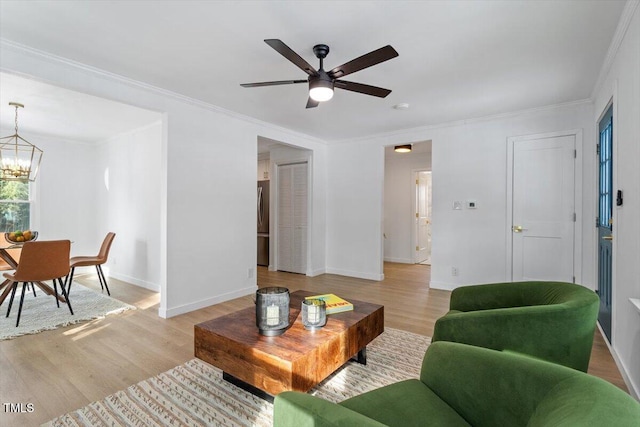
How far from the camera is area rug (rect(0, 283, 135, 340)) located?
317cm

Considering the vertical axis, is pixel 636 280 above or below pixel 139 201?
below

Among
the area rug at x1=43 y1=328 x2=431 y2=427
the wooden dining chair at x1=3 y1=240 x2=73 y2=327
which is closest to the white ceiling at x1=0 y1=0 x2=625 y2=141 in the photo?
the wooden dining chair at x1=3 y1=240 x2=73 y2=327

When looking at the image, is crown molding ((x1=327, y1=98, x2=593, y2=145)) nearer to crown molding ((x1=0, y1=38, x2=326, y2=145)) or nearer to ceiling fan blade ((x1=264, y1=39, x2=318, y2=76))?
crown molding ((x1=0, y1=38, x2=326, y2=145))

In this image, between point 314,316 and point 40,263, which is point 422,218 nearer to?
point 314,316

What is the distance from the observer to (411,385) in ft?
4.50

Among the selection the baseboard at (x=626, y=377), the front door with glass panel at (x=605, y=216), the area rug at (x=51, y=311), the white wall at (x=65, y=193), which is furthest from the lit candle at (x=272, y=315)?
the white wall at (x=65, y=193)

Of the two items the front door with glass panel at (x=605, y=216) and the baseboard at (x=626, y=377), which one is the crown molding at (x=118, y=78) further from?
the baseboard at (x=626, y=377)

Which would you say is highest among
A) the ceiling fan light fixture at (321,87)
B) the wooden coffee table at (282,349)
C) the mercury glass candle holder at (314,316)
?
the ceiling fan light fixture at (321,87)

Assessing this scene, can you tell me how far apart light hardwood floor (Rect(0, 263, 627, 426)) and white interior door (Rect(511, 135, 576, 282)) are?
1.11 meters

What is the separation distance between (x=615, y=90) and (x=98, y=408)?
4.29m

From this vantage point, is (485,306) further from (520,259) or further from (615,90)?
(520,259)

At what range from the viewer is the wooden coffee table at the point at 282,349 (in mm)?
1686

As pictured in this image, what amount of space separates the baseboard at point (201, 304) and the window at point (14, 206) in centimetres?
360

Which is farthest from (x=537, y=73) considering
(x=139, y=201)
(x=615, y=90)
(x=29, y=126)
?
(x=29, y=126)
